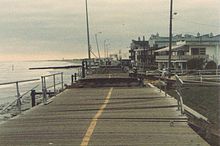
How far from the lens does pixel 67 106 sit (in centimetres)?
1655

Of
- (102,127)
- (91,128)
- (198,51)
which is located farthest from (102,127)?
(198,51)

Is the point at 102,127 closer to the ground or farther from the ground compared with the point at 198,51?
closer to the ground

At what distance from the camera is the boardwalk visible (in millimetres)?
9289

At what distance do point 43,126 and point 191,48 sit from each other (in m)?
87.5

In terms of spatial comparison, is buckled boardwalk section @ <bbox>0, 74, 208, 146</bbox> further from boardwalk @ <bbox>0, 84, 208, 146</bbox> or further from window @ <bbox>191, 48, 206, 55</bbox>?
window @ <bbox>191, 48, 206, 55</bbox>

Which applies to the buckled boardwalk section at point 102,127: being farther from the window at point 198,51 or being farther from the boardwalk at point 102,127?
the window at point 198,51

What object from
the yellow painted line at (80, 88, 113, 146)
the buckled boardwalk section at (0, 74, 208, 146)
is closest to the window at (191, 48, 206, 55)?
the buckled boardwalk section at (0, 74, 208, 146)

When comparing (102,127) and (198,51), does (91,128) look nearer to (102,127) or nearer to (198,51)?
(102,127)

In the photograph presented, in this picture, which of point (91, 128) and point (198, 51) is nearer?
point (91, 128)

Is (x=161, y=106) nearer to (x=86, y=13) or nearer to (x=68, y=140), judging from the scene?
(x=68, y=140)

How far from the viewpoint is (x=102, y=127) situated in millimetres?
11109

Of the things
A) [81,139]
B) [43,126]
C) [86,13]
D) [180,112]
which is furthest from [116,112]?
[86,13]

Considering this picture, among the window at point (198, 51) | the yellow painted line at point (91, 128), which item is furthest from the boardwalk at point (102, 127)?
the window at point (198, 51)

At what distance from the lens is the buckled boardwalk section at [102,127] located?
30.5ft
